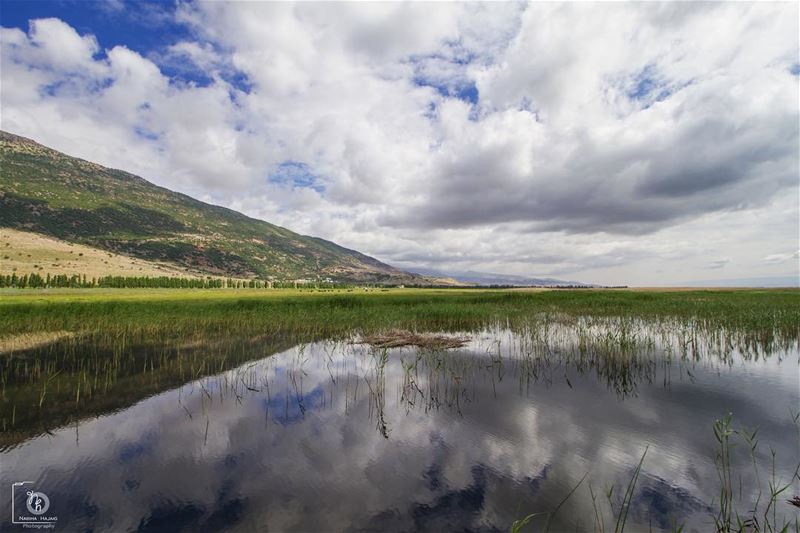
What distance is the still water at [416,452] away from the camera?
23.0ft

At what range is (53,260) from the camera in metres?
128

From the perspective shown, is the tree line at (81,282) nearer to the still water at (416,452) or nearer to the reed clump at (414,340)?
the reed clump at (414,340)

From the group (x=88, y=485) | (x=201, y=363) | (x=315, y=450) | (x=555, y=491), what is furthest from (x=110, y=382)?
(x=555, y=491)

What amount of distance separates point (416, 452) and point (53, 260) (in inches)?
6889

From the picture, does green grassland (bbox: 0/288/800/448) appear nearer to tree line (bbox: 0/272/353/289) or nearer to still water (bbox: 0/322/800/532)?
still water (bbox: 0/322/800/532)

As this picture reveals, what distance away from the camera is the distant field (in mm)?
115688
